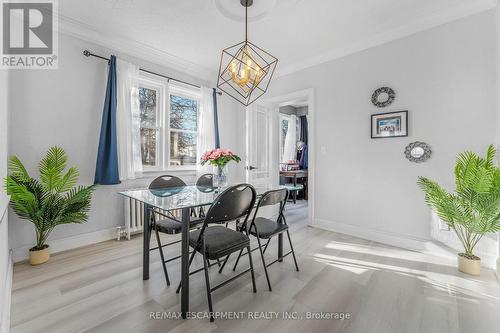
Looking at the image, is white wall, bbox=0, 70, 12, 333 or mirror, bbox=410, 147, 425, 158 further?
mirror, bbox=410, 147, 425, 158

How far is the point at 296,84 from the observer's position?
3.88 meters

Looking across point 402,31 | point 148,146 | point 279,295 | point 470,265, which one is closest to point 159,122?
point 148,146

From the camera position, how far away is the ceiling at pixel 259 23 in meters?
2.40

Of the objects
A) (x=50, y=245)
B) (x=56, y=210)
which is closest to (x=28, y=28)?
(x=56, y=210)

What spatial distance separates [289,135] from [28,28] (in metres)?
5.72

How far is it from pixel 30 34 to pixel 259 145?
344 cm

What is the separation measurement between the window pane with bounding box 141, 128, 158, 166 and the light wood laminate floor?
1461 millimetres

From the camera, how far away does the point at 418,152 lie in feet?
8.90

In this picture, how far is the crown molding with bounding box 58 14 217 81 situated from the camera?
271 cm

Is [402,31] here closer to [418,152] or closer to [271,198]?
[418,152]

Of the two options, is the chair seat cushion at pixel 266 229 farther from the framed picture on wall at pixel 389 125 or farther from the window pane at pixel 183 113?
the window pane at pixel 183 113

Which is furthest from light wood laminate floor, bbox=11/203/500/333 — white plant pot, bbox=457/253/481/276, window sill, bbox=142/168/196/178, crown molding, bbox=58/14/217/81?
crown molding, bbox=58/14/217/81

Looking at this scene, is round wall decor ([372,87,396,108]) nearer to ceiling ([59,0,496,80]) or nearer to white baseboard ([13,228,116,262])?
ceiling ([59,0,496,80])

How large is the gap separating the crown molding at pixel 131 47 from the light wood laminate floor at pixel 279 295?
2.68 metres
